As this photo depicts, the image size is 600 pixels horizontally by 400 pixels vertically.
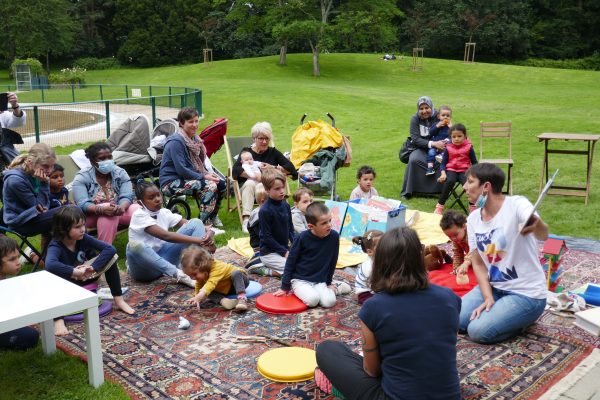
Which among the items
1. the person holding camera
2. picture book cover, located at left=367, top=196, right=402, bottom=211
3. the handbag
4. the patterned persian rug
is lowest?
the patterned persian rug

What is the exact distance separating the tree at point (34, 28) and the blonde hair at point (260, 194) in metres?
43.7

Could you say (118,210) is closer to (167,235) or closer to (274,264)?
(167,235)

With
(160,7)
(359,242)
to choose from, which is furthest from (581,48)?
(359,242)

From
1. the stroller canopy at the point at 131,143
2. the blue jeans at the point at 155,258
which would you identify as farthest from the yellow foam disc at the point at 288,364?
the stroller canopy at the point at 131,143

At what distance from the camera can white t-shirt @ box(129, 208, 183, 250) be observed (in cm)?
585

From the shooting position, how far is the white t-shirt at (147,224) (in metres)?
5.85

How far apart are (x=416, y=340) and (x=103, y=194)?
15.1 ft

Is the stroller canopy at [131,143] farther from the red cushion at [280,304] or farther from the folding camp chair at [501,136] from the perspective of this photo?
Result: the folding camp chair at [501,136]

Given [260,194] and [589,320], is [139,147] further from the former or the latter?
[589,320]

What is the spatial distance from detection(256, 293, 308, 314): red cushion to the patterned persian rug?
6 centimetres

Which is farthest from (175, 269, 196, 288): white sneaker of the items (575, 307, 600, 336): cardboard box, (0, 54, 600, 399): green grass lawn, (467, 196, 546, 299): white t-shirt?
(575, 307, 600, 336): cardboard box

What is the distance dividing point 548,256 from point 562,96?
21.6m

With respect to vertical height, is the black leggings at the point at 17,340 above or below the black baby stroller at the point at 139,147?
below

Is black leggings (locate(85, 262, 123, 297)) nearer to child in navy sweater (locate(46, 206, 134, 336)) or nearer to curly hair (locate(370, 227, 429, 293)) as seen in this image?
child in navy sweater (locate(46, 206, 134, 336))
